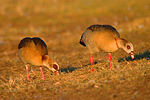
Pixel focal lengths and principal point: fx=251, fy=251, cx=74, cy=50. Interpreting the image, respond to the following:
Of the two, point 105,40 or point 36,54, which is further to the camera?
point 36,54

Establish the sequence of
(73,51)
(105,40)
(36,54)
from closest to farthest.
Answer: (105,40) → (36,54) → (73,51)

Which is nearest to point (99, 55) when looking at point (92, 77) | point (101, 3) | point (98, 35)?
point (98, 35)

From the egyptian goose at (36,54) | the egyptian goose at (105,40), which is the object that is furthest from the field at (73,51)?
the egyptian goose at (105,40)

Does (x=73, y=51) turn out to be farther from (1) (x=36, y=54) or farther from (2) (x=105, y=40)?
(2) (x=105, y=40)

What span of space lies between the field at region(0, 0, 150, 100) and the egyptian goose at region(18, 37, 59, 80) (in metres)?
0.38

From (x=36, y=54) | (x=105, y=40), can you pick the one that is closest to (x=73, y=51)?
(x=36, y=54)

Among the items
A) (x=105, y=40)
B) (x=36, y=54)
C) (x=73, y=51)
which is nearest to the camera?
(x=105, y=40)

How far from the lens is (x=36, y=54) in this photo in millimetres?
7152

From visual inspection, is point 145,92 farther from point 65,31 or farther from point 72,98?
point 65,31

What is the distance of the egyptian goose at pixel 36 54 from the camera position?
7.04 meters

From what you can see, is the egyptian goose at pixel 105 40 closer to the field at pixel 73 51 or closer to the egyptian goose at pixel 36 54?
the field at pixel 73 51

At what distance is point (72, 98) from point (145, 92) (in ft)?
4.84

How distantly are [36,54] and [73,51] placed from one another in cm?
709

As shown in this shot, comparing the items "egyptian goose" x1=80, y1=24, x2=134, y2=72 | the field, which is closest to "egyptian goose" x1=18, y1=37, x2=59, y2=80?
the field
